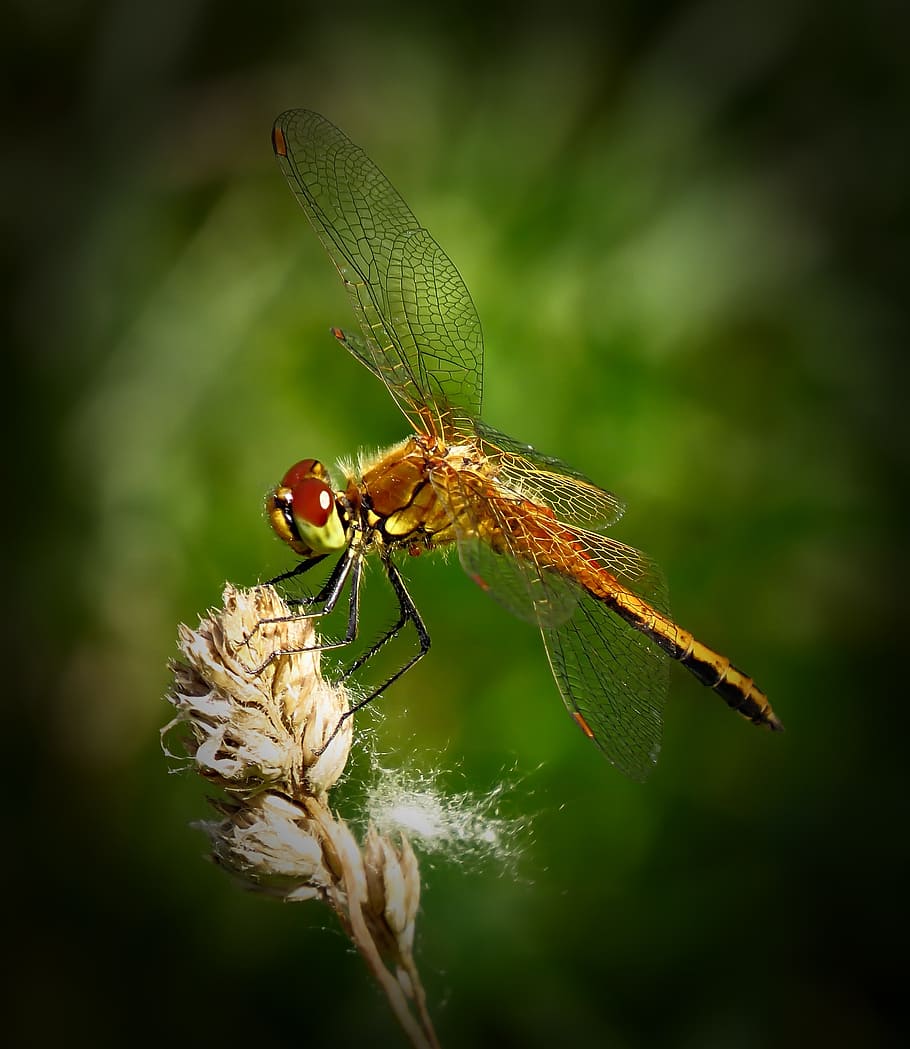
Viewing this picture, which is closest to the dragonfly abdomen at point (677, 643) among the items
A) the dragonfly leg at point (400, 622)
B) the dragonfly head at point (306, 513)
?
the dragonfly leg at point (400, 622)

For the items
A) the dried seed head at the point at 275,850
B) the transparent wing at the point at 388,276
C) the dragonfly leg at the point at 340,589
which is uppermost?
the transparent wing at the point at 388,276


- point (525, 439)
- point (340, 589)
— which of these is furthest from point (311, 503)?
point (525, 439)

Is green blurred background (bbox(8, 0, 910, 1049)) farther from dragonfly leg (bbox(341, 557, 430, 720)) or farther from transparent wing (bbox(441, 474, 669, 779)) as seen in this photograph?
transparent wing (bbox(441, 474, 669, 779))

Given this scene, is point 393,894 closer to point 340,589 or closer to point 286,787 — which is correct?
point 286,787

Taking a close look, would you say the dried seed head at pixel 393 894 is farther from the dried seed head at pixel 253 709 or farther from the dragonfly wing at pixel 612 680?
the dragonfly wing at pixel 612 680

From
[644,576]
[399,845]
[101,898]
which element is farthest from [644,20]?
[101,898]

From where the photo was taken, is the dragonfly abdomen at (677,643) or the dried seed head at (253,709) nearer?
the dried seed head at (253,709)

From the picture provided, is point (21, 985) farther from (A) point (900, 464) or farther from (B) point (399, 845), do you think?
(A) point (900, 464)
